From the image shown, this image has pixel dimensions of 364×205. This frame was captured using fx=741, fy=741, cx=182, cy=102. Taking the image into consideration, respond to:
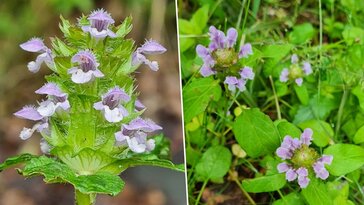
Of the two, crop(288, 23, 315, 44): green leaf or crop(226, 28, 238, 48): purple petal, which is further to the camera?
crop(288, 23, 315, 44): green leaf

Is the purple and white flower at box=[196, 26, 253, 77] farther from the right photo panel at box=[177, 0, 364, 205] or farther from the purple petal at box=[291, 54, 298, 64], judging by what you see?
the purple petal at box=[291, 54, 298, 64]

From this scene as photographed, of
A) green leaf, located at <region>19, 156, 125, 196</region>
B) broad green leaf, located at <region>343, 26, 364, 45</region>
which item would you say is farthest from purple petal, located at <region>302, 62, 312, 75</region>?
green leaf, located at <region>19, 156, 125, 196</region>

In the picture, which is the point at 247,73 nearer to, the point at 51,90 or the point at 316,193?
the point at 316,193

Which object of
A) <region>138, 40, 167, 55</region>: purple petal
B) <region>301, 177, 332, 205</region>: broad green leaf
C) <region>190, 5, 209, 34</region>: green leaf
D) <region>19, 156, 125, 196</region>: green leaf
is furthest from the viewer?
<region>190, 5, 209, 34</region>: green leaf

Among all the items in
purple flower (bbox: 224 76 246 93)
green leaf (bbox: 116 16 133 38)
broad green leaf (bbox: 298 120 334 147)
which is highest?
green leaf (bbox: 116 16 133 38)

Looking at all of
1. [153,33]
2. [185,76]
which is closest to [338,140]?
[185,76]

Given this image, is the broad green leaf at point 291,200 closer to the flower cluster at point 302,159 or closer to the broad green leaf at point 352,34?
the flower cluster at point 302,159

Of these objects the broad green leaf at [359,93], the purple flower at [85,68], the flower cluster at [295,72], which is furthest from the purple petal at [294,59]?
the purple flower at [85,68]
